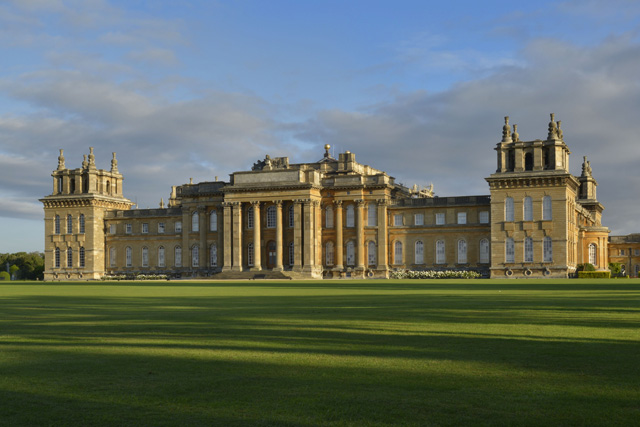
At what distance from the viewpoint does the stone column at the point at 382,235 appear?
A: 83875mm

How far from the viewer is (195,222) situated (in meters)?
92.8

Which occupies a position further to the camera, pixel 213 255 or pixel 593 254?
pixel 593 254

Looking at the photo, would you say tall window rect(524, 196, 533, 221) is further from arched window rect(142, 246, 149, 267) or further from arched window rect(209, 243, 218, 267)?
arched window rect(142, 246, 149, 267)

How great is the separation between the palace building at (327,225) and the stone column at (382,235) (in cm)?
11

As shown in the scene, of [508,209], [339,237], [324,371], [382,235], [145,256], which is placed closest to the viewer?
[324,371]

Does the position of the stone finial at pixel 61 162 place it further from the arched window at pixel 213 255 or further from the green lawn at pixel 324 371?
the green lawn at pixel 324 371

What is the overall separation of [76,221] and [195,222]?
1645 centimetres

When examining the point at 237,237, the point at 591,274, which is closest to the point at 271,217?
the point at 237,237

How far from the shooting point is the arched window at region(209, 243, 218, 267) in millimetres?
91250

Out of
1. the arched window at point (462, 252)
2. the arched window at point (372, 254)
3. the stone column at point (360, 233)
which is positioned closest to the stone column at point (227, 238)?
the stone column at point (360, 233)

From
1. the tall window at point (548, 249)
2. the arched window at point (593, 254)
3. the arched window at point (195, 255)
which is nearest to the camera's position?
the tall window at point (548, 249)

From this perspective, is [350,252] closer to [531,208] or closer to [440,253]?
[440,253]

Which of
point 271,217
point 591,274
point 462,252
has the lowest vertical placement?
point 591,274

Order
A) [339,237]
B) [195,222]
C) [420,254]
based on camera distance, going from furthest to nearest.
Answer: [195,222] → [339,237] → [420,254]
